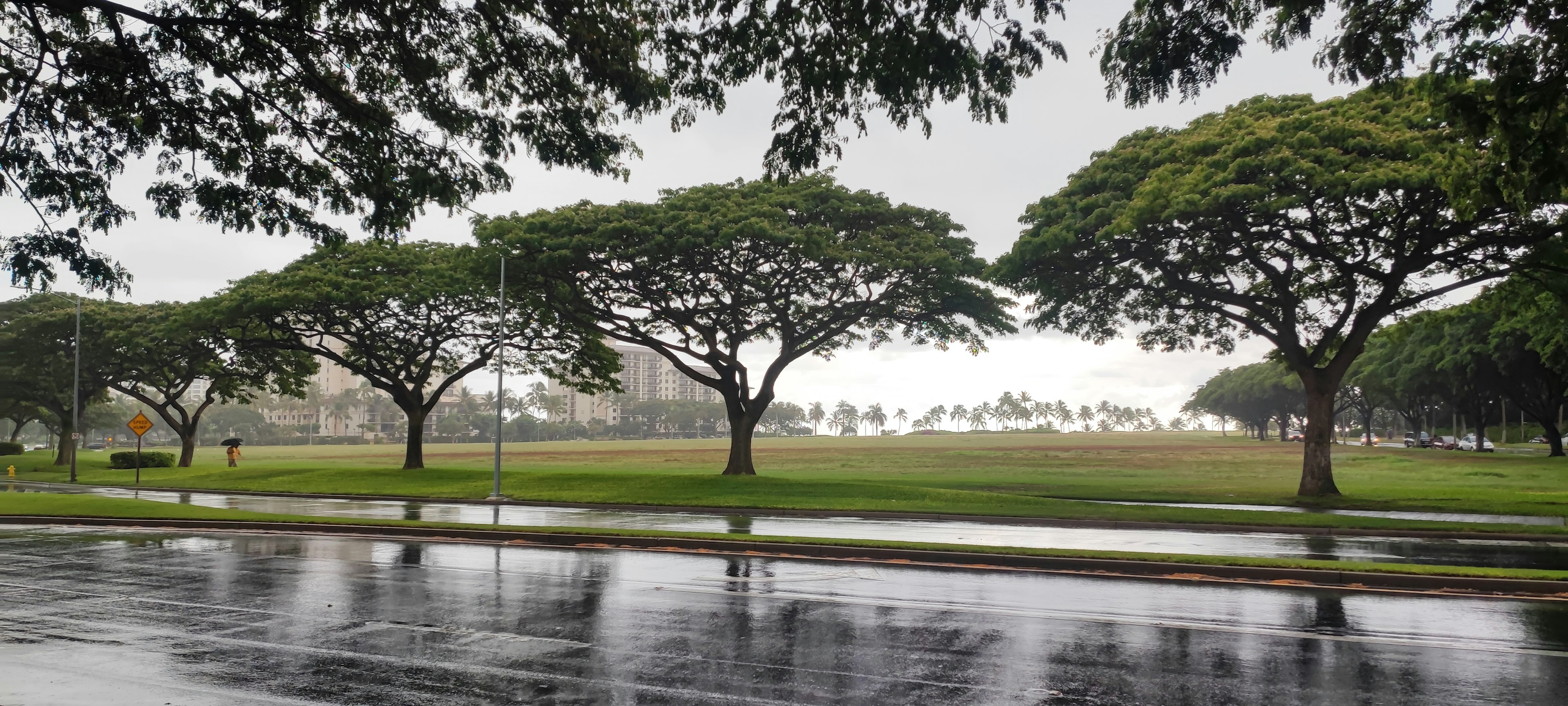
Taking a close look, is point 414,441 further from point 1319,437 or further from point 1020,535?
point 1319,437

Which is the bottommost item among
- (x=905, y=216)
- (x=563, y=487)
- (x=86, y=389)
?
(x=563, y=487)

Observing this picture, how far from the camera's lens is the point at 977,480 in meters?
39.0

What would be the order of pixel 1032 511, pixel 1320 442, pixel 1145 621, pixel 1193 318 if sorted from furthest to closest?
pixel 1193 318 → pixel 1320 442 → pixel 1032 511 → pixel 1145 621

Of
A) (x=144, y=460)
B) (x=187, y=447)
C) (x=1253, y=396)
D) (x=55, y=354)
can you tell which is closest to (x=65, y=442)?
(x=55, y=354)

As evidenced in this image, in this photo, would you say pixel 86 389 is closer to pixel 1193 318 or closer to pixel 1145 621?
pixel 1193 318

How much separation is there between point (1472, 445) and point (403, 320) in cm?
8523

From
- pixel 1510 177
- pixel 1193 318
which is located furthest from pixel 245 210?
pixel 1193 318

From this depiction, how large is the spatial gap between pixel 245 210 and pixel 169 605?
4186 mm

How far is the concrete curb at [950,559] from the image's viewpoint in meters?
10.8

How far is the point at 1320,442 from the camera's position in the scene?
26.4 meters

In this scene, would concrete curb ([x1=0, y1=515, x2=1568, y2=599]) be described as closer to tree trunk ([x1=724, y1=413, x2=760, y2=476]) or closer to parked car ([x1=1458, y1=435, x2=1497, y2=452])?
tree trunk ([x1=724, y1=413, x2=760, y2=476])

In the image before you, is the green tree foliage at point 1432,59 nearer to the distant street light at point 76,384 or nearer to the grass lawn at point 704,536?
the grass lawn at point 704,536

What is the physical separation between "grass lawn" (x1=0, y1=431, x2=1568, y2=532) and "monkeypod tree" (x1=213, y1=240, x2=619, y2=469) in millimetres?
4724

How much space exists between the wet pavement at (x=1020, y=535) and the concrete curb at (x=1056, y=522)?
316 millimetres
